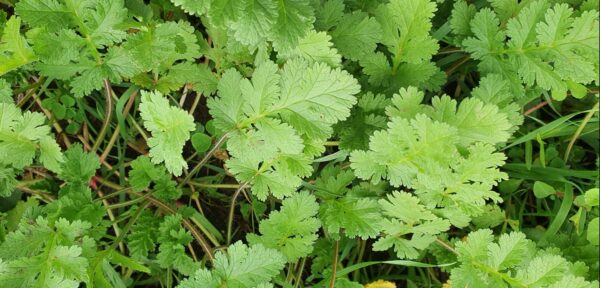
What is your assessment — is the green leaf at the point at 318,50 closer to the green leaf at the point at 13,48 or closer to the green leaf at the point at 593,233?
the green leaf at the point at 13,48

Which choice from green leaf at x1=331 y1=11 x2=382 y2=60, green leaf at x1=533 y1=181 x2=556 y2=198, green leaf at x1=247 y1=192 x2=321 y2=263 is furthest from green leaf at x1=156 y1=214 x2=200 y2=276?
green leaf at x1=533 y1=181 x2=556 y2=198

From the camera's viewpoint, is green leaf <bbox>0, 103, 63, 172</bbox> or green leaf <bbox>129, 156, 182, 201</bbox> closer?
green leaf <bbox>0, 103, 63, 172</bbox>

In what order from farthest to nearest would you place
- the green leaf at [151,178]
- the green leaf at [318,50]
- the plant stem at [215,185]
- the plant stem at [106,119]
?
the plant stem at [215,185], the plant stem at [106,119], the green leaf at [151,178], the green leaf at [318,50]

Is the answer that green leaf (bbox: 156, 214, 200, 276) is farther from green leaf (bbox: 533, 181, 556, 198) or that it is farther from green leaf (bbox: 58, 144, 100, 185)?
green leaf (bbox: 533, 181, 556, 198)

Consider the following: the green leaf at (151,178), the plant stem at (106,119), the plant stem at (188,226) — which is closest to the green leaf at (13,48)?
the plant stem at (106,119)

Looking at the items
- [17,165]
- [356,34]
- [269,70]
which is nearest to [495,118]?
[356,34]

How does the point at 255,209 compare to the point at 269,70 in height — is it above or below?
below

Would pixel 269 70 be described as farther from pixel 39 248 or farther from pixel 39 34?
pixel 39 248

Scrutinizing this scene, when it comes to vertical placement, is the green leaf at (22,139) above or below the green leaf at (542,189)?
above
